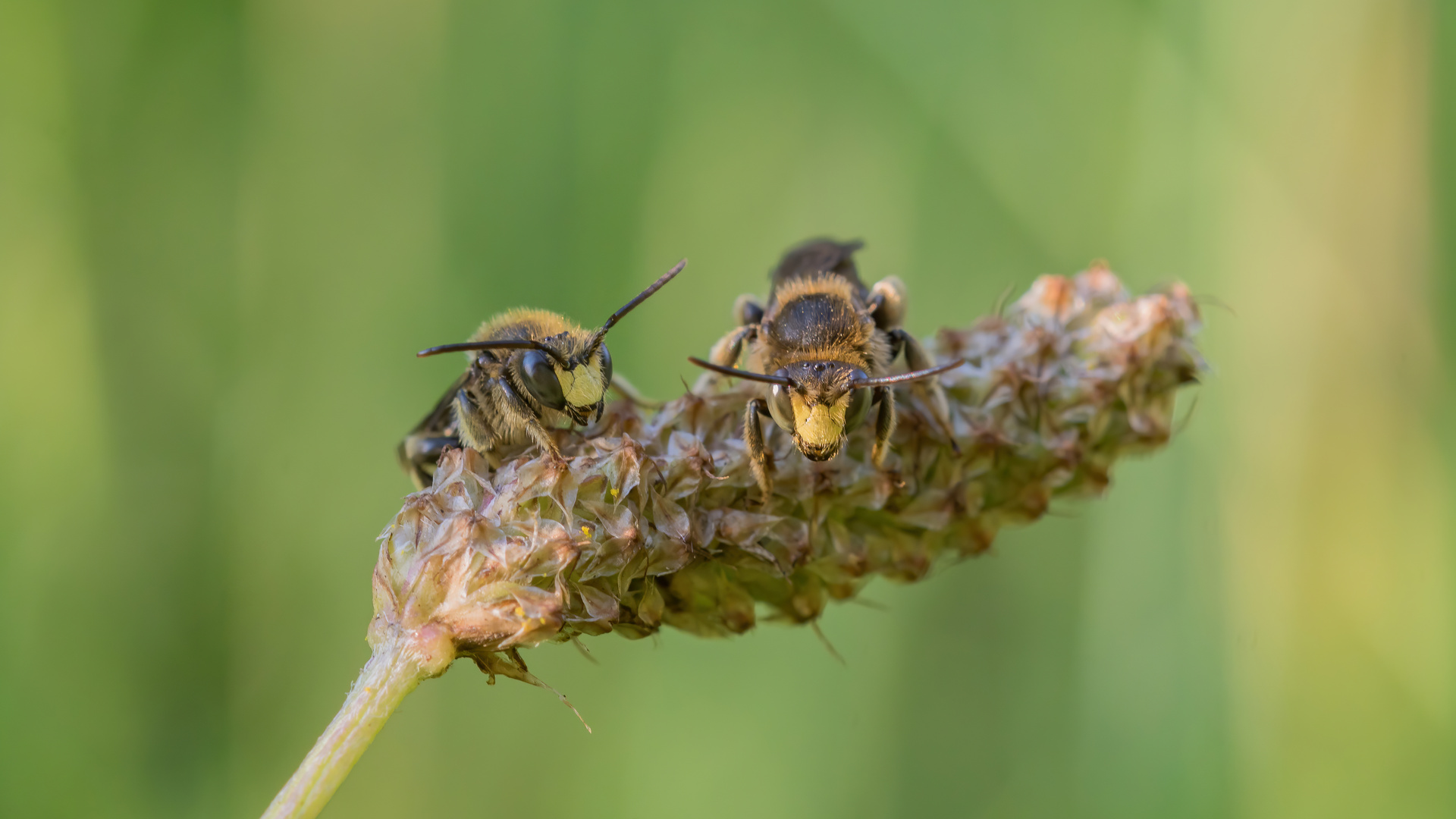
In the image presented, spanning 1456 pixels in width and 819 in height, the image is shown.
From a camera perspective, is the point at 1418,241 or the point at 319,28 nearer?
the point at 1418,241

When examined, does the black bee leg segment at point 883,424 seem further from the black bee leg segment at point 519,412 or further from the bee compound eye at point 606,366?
the black bee leg segment at point 519,412

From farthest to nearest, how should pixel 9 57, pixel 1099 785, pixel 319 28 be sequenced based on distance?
pixel 319 28
pixel 1099 785
pixel 9 57

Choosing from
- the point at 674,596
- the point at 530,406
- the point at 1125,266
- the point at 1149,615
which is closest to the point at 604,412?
the point at 530,406

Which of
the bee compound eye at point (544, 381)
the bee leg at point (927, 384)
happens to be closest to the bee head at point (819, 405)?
the bee leg at point (927, 384)

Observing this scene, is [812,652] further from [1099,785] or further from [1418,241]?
[1418,241]

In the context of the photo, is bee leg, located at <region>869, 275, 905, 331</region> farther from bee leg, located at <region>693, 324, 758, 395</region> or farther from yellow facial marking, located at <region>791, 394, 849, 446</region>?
yellow facial marking, located at <region>791, 394, 849, 446</region>

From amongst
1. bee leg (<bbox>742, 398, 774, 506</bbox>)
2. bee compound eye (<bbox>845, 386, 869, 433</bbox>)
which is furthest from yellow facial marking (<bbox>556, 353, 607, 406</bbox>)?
bee compound eye (<bbox>845, 386, 869, 433</bbox>)

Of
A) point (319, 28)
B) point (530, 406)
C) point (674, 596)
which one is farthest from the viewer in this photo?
point (319, 28)
